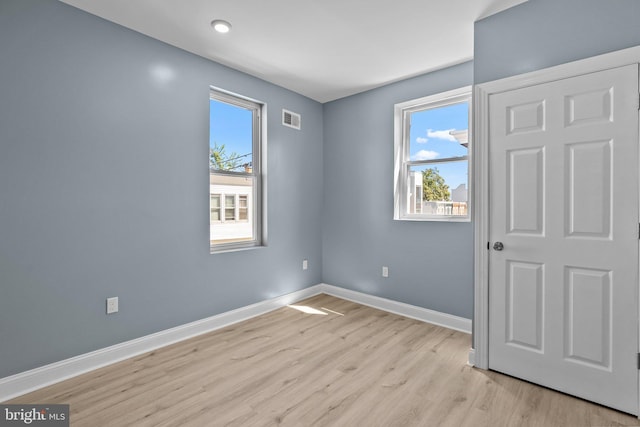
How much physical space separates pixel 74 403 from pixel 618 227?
139 inches

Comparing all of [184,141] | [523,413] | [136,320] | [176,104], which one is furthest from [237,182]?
[523,413]

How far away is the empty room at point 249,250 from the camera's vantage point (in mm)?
1913

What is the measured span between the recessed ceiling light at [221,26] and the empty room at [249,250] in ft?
0.19

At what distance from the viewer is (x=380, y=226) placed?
380 centimetres

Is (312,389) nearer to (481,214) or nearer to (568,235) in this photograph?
(481,214)

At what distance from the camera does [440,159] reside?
3.36 metres

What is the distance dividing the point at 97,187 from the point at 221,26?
159 centimetres

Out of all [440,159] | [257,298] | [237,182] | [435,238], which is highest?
[440,159]

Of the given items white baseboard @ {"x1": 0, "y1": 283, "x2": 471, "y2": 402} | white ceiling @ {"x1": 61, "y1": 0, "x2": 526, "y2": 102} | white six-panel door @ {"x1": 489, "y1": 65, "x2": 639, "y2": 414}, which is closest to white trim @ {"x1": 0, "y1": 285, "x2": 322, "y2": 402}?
white baseboard @ {"x1": 0, "y1": 283, "x2": 471, "y2": 402}

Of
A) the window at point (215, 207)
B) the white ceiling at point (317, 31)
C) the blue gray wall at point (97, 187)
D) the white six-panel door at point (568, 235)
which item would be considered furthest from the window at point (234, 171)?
the white six-panel door at point (568, 235)

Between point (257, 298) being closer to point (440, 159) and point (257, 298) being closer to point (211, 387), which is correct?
point (211, 387)

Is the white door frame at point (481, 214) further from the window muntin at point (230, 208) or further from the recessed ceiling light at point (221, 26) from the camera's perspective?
the window muntin at point (230, 208)

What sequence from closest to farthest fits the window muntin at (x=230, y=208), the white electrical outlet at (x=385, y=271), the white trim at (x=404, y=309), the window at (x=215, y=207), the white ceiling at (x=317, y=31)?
the white ceiling at (x=317, y=31) → the white trim at (x=404, y=309) → the window at (x=215, y=207) → the window muntin at (x=230, y=208) → the white electrical outlet at (x=385, y=271)

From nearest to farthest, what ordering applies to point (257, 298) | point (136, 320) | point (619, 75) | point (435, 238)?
1. point (619, 75)
2. point (136, 320)
3. point (435, 238)
4. point (257, 298)
